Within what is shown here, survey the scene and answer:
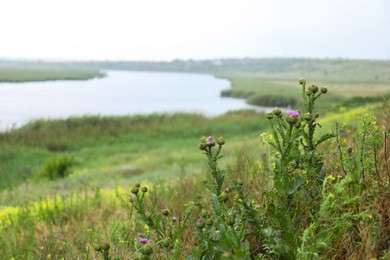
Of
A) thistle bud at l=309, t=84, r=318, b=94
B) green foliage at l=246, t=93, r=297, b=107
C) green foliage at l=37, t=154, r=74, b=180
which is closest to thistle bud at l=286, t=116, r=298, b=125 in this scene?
thistle bud at l=309, t=84, r=318, b=94

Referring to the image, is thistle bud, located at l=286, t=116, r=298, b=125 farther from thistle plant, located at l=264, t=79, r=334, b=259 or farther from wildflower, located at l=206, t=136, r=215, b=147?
wildflower, located at l=206, t=136, r=215, b=147

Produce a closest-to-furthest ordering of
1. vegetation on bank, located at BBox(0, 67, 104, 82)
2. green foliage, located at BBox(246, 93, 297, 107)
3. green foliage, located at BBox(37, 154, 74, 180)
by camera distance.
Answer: green foliage, located at BBox(37, 154, 74, 180) < vegetation on bank, located at BBox(0, 67, 104, 82) < green foliage, located at BBox(246, 93, 297, 107)

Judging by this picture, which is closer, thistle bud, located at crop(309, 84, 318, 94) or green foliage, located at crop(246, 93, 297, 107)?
thistle bud, located at crop(309, 84, 318, 94)

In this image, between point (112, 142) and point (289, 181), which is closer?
point (289, 181)

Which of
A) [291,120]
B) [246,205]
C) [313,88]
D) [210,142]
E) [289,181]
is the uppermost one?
[313,88]

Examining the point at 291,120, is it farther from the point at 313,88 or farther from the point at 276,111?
the point at 313,88

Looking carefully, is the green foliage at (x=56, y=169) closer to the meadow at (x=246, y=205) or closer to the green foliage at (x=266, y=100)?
the meadow at (x=246, y=205)

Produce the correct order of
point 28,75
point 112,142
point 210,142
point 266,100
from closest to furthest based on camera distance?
1. point 210,142
2. point 112,142
3. point 28,75
4. point 266,100

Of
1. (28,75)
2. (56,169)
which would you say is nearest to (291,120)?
(56,169)

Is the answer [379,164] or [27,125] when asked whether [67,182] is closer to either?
[379,164]

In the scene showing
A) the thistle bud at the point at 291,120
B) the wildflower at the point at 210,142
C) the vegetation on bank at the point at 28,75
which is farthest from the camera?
the vegetation on bank at the point at 28,75

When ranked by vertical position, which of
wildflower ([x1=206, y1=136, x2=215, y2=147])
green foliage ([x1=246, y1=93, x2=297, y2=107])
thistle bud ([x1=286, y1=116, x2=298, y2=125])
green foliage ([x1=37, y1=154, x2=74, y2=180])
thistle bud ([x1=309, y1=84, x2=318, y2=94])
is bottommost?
green foliage ([x1=246, y1=93, x2=297, y2=107])

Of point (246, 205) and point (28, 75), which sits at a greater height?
point (246, 205)

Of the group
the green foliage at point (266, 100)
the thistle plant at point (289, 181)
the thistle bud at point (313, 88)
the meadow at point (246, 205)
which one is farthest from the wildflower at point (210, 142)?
the green foliage at point (266, 100)
